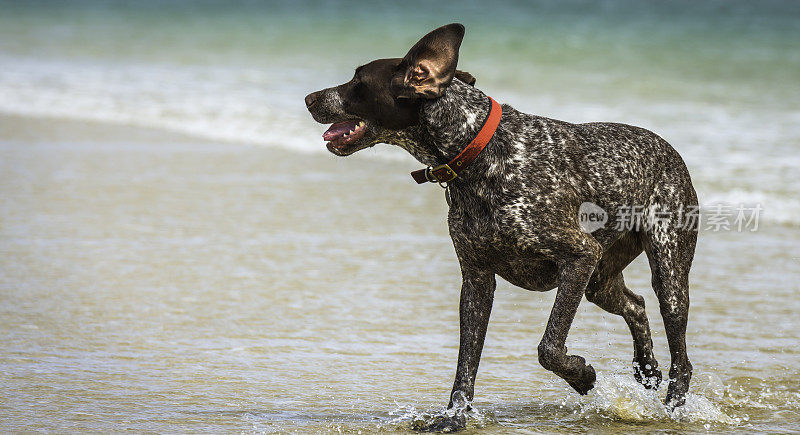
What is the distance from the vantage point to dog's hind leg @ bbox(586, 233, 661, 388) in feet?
17.5

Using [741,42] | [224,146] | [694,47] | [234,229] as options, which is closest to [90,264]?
[234,229]

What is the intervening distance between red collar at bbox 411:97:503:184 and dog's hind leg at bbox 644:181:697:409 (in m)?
1.04

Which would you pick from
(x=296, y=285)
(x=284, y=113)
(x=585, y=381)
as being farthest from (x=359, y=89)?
(x=284, y=113)

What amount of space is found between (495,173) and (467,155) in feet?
0.49

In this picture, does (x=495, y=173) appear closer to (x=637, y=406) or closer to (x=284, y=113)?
(x=637, y=406)

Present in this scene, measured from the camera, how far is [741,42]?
119ft

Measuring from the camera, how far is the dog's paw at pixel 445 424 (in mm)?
4836

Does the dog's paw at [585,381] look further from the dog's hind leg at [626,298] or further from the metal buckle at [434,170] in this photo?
the metal buckle at [434,170]

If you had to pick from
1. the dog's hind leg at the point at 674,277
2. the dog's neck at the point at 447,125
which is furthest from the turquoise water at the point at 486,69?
the dog's neck at the point at 447,125

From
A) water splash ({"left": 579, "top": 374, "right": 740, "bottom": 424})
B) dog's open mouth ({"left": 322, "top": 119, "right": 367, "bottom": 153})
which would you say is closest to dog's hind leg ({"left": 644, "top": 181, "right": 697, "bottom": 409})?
water splash ({"left": 579, "top": 374, "right": 740, "bottom": 424})

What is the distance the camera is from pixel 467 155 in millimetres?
4602

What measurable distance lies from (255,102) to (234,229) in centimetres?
1068

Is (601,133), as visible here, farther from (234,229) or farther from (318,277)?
(234,229)

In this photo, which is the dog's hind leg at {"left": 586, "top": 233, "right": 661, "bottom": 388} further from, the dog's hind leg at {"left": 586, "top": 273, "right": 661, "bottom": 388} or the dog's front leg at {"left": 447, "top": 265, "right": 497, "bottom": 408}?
the dog's front leg at {"left": 447, "top": 265, "right": 497, "bottom": 408}
